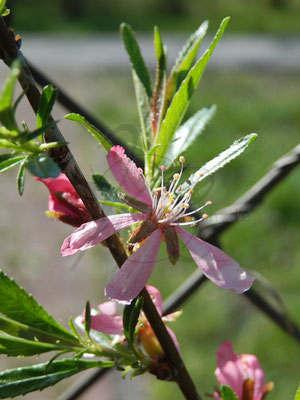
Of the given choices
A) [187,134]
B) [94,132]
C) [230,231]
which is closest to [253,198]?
[187,134]

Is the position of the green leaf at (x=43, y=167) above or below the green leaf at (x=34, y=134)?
below

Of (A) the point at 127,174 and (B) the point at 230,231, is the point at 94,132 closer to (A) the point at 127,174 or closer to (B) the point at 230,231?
(A) the point at 127,174

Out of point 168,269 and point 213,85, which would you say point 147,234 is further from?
point 213,85

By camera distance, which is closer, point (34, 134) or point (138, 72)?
point (34, 134)

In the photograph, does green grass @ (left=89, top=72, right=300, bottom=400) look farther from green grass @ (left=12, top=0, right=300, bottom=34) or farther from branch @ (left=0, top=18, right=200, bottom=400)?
green grass @ (left=12, top=0, right=300, bottom=34)

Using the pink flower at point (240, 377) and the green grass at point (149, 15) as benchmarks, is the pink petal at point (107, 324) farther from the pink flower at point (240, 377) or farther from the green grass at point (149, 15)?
the green grass at point (149, 15)

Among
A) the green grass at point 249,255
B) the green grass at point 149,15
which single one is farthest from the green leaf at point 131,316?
the green grass at point 149,15
